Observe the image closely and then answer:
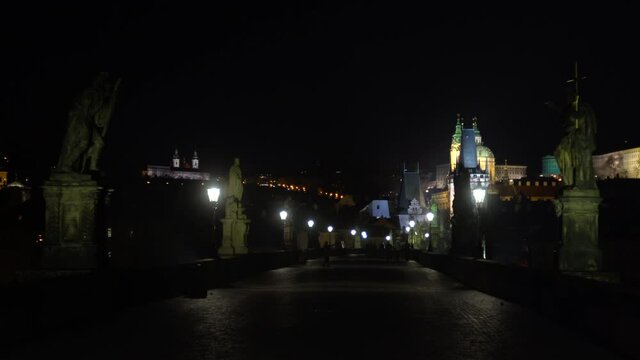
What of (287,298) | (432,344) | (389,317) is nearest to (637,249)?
(287,298)

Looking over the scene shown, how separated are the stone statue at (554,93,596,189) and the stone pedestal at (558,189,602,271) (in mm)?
308

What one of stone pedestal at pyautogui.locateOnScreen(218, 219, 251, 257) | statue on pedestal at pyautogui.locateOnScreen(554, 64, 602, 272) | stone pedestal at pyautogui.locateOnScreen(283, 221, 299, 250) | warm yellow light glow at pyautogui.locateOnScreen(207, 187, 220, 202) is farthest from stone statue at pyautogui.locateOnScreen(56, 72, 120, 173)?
stone pedestal at pyautogui.locateOnScreen(283, 221, 299, 250)

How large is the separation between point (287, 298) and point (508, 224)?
4650 inches

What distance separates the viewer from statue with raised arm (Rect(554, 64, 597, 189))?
2052 centimetres

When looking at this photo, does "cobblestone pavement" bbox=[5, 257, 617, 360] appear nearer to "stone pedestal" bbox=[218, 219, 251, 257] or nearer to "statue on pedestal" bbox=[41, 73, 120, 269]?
"statue on pedestal" bbox=[41, 73, 120, 269]

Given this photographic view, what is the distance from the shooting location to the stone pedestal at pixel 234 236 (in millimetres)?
37844

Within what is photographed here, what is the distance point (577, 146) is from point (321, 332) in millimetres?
8670

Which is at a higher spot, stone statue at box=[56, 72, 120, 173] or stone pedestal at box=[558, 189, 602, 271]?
stone statue at box=[56, 72, 120, 173]

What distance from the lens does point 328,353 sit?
1234cm

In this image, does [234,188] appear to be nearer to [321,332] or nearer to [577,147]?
[577,147]

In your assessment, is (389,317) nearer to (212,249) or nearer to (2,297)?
(2,297)

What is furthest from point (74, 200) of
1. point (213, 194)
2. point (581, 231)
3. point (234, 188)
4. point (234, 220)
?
point (234, 220)

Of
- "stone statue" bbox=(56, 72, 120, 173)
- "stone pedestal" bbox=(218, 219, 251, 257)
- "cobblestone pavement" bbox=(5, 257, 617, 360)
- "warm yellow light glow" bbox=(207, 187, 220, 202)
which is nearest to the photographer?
"cobblestone pavement" bbox=(5, 257, 617, 360)

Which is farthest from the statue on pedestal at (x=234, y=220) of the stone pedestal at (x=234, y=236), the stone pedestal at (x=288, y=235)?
the stone pedestal at (x=288, y=235)
